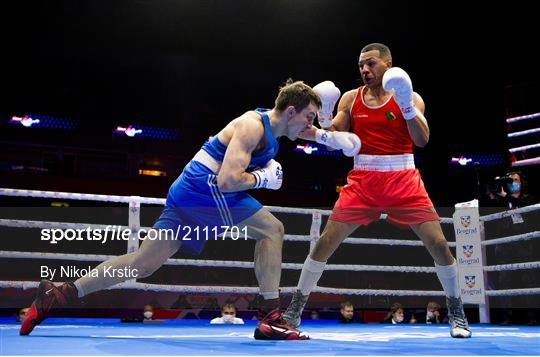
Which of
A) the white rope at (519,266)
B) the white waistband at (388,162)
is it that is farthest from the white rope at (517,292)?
the white waistband at (388,162)

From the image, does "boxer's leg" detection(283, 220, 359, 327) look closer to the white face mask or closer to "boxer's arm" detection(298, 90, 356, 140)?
"boxer's arm" detection(298, 90, 356, 140)

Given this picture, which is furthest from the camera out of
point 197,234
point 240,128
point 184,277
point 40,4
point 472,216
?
point 40,4

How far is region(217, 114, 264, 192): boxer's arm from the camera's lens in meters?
2.54

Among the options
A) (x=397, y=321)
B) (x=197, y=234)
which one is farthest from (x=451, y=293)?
(x=397, y=321)

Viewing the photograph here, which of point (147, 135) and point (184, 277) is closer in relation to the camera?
point (184, 277)

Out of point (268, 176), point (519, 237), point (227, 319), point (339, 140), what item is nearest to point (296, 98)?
point (268, 176)

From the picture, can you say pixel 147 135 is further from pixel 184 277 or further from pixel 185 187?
pixel 185 187

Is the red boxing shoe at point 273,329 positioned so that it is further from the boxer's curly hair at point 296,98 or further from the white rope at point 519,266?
the white rope at point 519,266

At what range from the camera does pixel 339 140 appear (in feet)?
10.2

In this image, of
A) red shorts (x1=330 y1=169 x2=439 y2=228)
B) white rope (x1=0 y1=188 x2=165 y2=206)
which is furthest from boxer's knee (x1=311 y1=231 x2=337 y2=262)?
white rope (x1=0 y1=188 x2=165 y2=206)

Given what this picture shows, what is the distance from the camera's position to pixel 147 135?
45.9 ft

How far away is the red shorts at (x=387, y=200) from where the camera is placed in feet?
10.2

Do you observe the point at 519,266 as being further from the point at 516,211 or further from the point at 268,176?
the point at 268,176

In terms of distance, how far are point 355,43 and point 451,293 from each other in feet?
28.3
